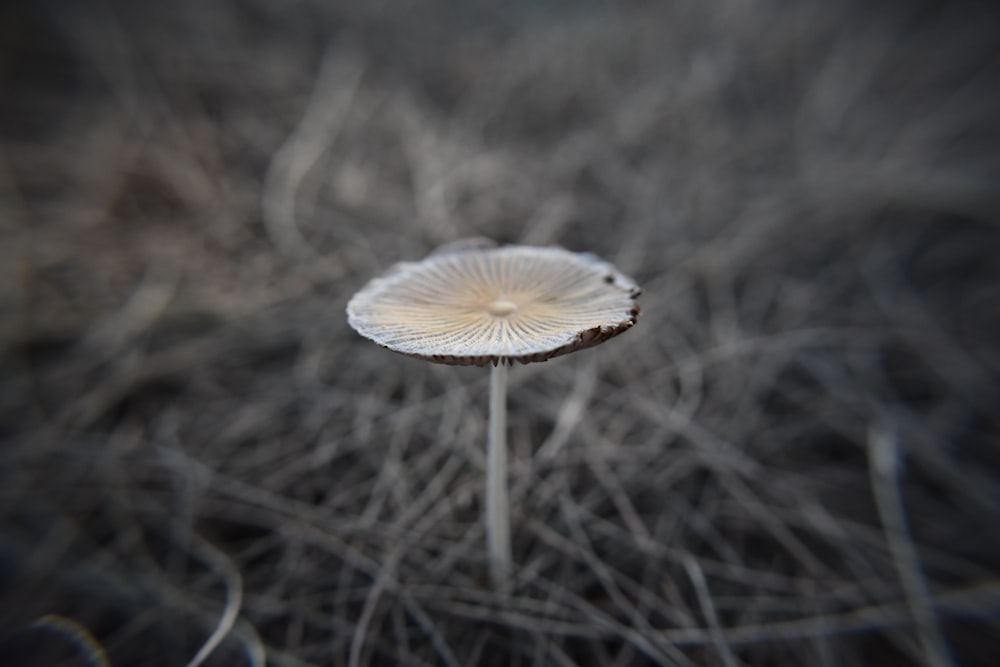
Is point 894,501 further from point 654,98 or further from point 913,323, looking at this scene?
point 654,98

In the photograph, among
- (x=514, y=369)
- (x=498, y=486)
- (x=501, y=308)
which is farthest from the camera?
(x=514, y=369)

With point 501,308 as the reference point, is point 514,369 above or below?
above

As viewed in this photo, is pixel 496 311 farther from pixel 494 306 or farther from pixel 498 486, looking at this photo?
pixel 498 486

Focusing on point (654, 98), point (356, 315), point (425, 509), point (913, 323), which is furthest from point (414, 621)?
point (654, 98)

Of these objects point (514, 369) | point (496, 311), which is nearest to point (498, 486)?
point (496, 311)

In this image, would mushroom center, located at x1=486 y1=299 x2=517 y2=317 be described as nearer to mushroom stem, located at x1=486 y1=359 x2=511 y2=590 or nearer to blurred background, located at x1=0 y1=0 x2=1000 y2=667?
mushroom stem, located at x1=486 y1=359 x2=511 y2=590

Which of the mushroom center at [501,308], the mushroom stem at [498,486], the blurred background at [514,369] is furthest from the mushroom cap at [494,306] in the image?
the blurred background at [514,369]

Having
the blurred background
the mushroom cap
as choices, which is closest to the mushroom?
the mushroom cap
